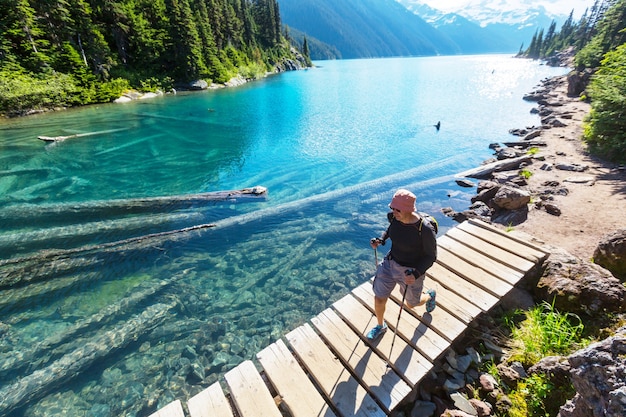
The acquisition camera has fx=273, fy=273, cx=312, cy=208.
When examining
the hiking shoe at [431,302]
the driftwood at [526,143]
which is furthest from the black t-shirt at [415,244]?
the driftwood at [526,143]

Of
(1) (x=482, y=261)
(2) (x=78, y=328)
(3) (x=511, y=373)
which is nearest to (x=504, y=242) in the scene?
(1) (x=482, y=261)

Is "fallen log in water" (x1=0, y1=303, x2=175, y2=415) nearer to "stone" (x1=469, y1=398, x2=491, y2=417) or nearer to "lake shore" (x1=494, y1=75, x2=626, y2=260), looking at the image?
"stone" (x1=469, y1=398, x2=491, y2=417)

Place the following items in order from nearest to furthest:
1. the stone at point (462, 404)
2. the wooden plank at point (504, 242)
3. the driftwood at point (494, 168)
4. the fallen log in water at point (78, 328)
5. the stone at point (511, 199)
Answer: the stone at point (462, 404), the fallen log in water at point (78, 328), the wooden plank at point (504, 242), the stone at point (511, 199), the driftwood at point (494, 168)

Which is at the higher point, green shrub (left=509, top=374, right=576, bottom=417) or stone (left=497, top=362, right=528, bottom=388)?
green shrub (left=509, top=374, right=576, bottom=417)

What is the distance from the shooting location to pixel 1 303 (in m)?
9.60

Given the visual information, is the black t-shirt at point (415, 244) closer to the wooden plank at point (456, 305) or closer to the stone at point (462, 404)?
the wooden plank at point (456, 305)

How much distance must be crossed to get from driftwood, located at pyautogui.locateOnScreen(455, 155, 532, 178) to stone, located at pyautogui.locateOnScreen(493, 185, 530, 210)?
5.70m

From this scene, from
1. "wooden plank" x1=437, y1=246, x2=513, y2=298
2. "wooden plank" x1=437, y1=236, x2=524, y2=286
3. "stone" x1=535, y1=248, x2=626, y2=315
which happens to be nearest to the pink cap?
"wooden plank" x1=437, y1=246, x2=513, y2=298

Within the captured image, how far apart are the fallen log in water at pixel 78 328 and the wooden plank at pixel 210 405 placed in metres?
5.95

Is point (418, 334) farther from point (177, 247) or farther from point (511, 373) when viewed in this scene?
point (177, 247)

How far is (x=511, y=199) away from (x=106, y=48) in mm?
72093

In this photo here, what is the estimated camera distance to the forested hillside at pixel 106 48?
41062mm

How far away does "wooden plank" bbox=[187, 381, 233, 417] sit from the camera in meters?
4.99

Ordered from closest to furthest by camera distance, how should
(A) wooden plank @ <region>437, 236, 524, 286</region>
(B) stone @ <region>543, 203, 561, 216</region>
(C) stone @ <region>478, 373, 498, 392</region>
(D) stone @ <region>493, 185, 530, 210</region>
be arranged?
(C) stone @ <region>478, 373, 498, 392</region> < (A) wooden plank @ <region>437, 236, 524, 286</region> < (B) stone @ <region>543, 203, 561, 216</region> < (D) stone @ <region>493, 185, 530, 210</region>
